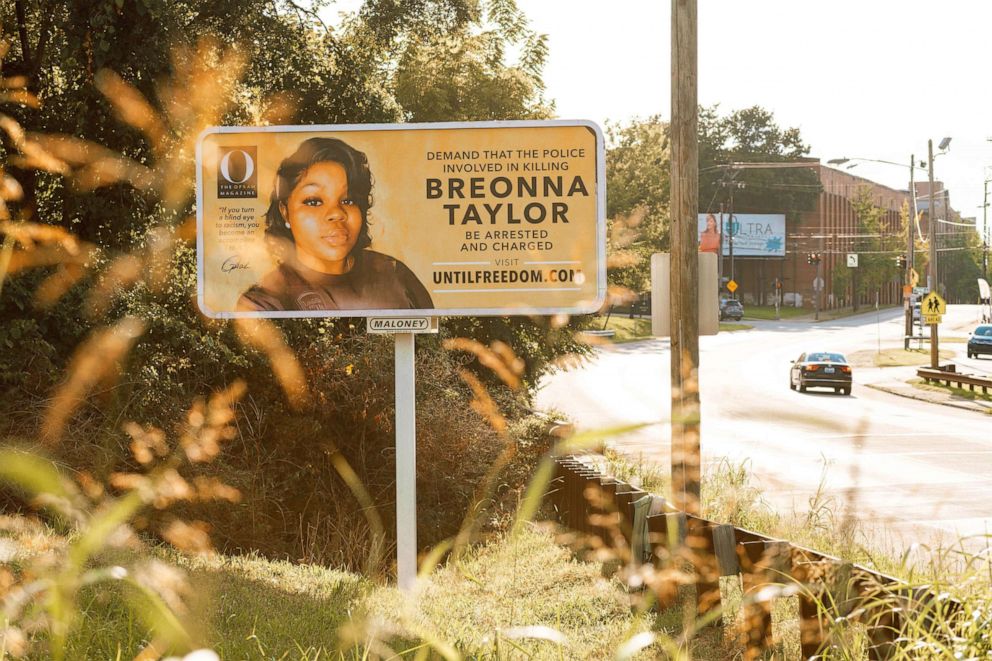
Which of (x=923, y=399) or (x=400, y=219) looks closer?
(x=400, y=219)

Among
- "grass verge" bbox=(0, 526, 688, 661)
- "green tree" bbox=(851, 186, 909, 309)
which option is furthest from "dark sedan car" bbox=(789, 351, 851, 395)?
"green tree" bbox=(851, 186, 909, 309)

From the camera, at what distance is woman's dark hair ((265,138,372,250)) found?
7395 mm

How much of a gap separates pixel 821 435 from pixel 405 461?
16300 mm

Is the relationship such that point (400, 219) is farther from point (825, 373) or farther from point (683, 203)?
point (825, 373)

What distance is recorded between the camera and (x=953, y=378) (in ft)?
105

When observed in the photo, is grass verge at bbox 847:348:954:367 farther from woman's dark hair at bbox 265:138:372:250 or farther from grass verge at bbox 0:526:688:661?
woman's dark hair at bbox 265:138:372:250

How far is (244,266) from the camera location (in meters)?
7.43

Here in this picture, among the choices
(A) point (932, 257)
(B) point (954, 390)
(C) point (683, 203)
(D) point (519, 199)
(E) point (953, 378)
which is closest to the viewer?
(D) point (519, 199)

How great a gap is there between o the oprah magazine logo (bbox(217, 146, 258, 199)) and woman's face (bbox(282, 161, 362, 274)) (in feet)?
1.12

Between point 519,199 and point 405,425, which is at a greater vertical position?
point 519,199

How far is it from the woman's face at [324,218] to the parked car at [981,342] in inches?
1833

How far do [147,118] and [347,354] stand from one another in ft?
11.3

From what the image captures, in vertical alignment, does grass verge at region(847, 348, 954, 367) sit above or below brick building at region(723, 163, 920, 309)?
below

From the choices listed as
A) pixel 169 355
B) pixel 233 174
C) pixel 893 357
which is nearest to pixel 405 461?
pixel 233 174
